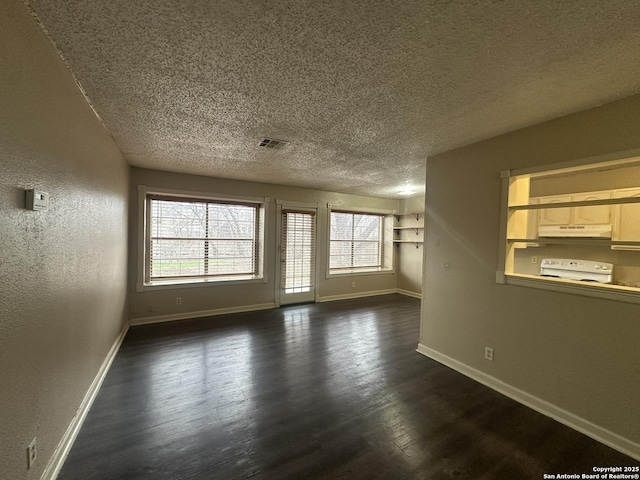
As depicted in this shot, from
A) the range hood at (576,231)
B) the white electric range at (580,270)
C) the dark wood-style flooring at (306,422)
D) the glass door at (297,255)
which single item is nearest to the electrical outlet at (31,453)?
the dark wood-style flooring at (306,422)

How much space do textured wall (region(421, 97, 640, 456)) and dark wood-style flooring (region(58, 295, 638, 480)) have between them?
27cm

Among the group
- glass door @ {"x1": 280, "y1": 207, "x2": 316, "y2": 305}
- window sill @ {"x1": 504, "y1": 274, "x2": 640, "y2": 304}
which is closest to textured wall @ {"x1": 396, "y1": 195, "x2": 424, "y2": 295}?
glass door @ {"x1": 280, "y1": 207, "x2": 316, "y2": 305}

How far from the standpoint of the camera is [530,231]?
3119mm

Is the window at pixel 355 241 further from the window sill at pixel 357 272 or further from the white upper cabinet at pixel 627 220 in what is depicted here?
the white upper cabinet at pixel 627 220

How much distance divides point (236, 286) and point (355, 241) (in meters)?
2.95

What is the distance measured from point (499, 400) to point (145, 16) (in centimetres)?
357

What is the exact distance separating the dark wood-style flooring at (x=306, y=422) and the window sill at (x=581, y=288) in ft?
3.36

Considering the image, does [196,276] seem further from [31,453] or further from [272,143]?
[31,453]

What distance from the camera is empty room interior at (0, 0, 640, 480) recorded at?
120 centimetres

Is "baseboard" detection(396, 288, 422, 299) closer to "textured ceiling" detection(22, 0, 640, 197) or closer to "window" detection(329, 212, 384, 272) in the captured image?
"window" detection(329, 212, 384, 272)

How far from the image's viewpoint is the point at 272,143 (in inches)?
111

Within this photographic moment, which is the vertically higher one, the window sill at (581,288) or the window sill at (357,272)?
the window sill at (581,288)

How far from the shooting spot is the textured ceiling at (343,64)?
3.80ft

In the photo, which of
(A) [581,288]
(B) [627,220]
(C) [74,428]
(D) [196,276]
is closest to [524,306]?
(A) [581,288]
